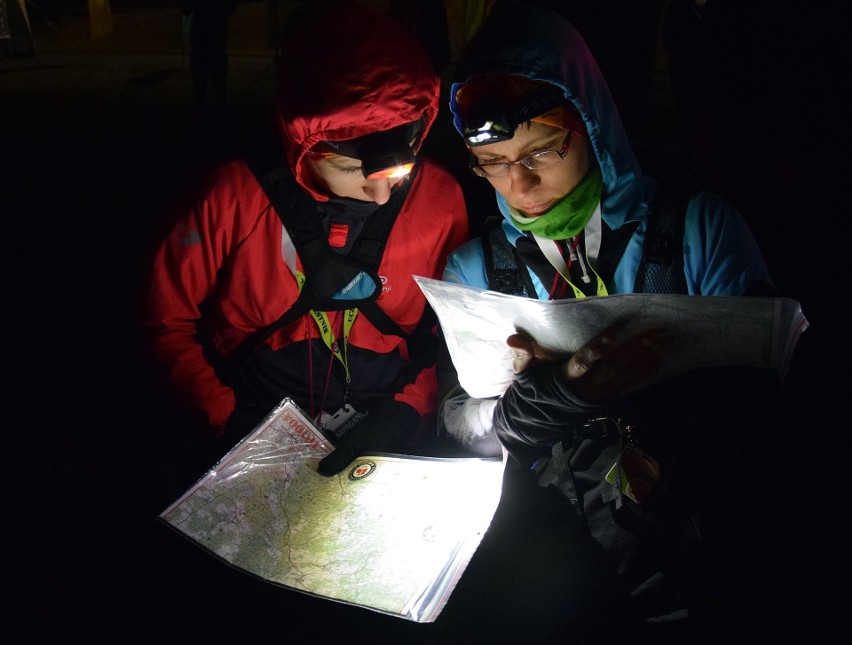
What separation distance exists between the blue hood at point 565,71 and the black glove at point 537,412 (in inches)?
19.0

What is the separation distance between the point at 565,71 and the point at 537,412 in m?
0.78

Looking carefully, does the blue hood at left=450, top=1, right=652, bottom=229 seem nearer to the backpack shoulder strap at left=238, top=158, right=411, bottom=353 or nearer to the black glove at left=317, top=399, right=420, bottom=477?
the backpack shoulder strap at left=238, top=158, right=411, bottom=353

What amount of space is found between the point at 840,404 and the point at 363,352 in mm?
2244

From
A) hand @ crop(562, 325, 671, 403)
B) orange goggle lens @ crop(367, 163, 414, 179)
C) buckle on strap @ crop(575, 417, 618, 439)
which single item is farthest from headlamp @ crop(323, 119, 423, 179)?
buckle on strap @ crop(575, 417, 618, 439)

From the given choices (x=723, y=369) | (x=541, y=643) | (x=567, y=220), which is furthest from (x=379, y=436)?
(x=723, y=369)

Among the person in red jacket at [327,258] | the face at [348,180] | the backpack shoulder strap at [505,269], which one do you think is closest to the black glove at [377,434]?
the person in red jacket at [327,258]

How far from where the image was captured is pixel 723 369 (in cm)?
116

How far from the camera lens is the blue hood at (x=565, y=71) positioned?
1401 mm

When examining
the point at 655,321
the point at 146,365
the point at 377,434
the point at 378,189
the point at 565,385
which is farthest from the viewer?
the point at 146,365

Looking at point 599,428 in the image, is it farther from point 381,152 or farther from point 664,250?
point 381,152

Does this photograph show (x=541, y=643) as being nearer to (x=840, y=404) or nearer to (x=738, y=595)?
(x=738, y=595)

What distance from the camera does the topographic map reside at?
1.26m

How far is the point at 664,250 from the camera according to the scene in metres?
1.42

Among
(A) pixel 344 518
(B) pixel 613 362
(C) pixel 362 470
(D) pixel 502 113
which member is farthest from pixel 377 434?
(D) pixel 502 113
